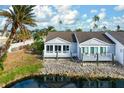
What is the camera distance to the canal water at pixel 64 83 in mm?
21734

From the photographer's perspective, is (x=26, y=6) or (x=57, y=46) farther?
(x=57, y=46)

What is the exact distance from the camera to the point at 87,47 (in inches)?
1245

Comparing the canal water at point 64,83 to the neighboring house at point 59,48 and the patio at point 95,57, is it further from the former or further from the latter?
the neighboring house at point 59,48

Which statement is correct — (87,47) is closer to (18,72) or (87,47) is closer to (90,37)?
(90,37)

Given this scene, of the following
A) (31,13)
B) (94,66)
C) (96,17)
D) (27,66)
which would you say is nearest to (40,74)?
(27,66)

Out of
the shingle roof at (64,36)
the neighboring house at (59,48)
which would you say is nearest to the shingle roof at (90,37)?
the shingle roof at (64,36)

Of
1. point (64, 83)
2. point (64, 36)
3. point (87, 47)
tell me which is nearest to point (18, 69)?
point (64, 83)

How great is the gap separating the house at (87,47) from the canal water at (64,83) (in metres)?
6.31

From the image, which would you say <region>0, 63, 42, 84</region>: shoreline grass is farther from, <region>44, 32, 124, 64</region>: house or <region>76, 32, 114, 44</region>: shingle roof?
<region>76, 32, 114, 44</region>: shingle roof

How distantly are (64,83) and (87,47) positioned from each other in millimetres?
9760

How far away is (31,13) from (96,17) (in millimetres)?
63218

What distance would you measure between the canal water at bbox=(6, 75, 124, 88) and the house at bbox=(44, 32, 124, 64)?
631 cm
